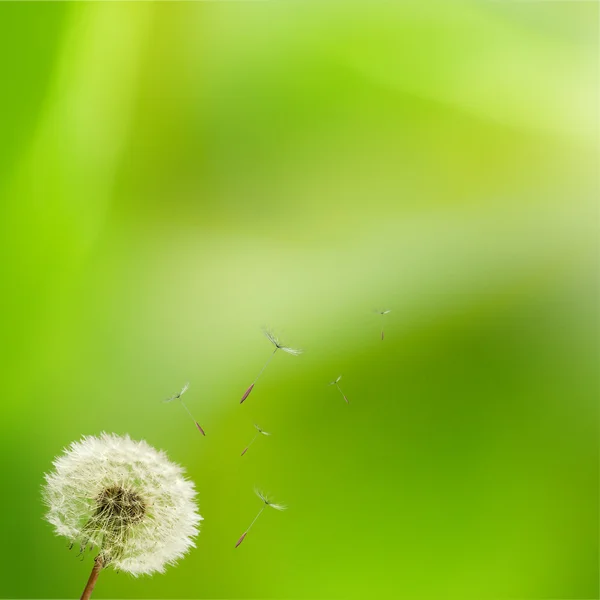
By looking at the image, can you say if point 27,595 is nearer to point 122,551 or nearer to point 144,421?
point 144,421

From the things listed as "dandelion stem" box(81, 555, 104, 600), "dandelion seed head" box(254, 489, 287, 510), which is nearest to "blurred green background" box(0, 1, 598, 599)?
"dandelion seed head" box(254, 489, 287, 510)

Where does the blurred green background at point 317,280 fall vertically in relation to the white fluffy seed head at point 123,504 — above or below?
above

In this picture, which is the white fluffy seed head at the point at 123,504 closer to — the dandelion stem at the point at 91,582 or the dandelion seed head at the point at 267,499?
the dandelion stem at the point at 91,582

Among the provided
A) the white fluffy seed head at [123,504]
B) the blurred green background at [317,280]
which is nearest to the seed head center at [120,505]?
the white fluffy seed head at [123,504]

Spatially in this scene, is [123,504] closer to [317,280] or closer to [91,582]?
[91,582]

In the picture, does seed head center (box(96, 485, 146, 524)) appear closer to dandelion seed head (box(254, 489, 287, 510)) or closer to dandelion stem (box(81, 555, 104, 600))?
dandelion stem (box(81, 555, 104, 600))

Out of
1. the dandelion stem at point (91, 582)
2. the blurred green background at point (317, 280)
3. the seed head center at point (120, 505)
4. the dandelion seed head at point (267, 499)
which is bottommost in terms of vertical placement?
the dandelion stem at point (91, 582)

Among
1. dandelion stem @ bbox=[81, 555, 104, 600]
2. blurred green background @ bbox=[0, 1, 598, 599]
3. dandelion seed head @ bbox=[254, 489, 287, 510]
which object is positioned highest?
blurred green background @ bbox=[0, 1, 598, 599]
